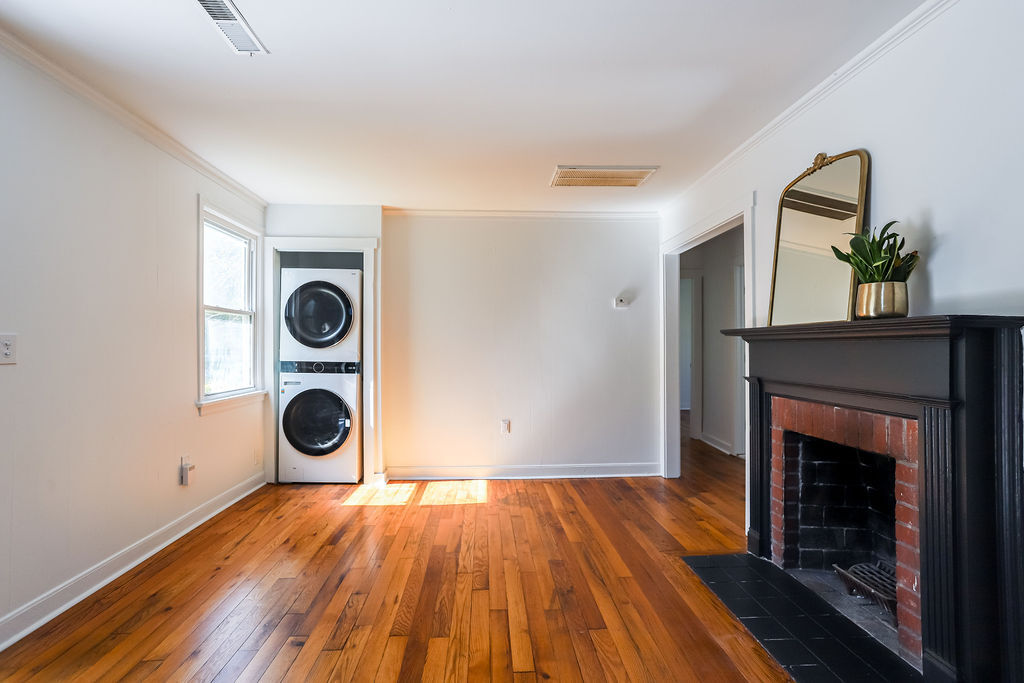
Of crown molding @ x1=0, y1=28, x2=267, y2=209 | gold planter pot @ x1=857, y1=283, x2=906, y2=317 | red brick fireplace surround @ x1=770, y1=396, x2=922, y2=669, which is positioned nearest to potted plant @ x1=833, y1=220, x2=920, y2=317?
gold planter pot @ x1=857, y1=283, x2=906, y2=317

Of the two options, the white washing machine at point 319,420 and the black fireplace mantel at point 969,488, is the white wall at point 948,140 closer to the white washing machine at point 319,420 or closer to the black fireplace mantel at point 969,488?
the black fireplace mantel at point 969,488

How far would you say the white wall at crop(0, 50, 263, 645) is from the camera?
6.68 ft

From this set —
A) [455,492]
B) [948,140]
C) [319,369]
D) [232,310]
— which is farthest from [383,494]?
[948,140]

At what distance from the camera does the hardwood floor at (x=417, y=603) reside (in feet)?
6.11

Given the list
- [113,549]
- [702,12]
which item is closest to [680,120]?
[702,12]

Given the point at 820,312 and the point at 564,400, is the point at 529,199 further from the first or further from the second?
the point at 820,312

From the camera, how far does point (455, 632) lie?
209 cm

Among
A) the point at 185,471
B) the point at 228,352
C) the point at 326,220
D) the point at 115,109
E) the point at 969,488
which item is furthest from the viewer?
the point at 326,220

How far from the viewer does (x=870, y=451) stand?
82.1 inches

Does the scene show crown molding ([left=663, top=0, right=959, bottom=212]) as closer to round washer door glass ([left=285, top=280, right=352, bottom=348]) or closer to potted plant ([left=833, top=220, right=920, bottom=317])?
potted plant ([left=833, top=220, right=920, bottom=317])

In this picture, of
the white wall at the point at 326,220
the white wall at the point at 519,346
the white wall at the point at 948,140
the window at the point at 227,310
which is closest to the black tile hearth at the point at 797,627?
the white wall at the point at 948,140

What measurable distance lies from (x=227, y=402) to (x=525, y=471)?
2.41 m

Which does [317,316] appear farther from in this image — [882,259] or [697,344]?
[697,344]

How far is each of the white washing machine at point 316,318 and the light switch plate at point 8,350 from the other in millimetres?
2220
